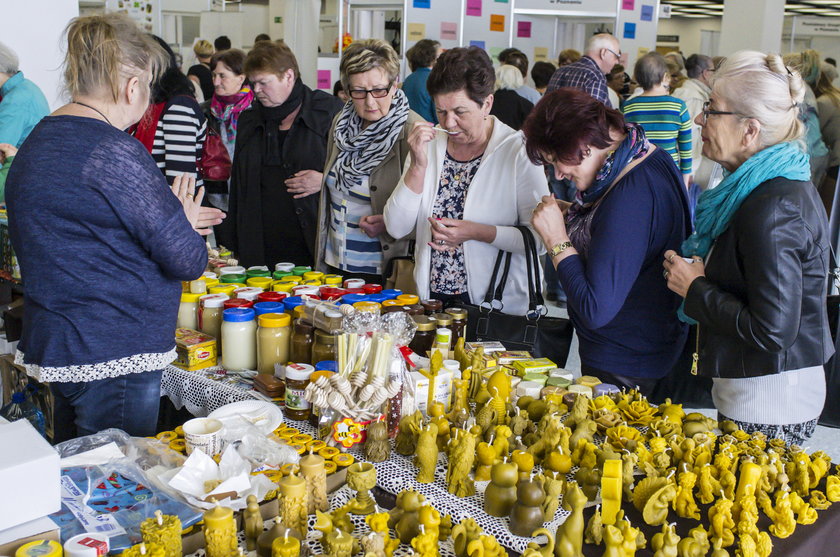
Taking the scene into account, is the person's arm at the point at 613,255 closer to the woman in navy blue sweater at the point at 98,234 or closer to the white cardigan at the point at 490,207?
the white cardigan at the point at 490,207

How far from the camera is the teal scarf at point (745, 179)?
1.70 m

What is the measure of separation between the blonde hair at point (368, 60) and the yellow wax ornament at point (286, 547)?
1.84 metres

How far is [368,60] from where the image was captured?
2592mm

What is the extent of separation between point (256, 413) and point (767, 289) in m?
1.17

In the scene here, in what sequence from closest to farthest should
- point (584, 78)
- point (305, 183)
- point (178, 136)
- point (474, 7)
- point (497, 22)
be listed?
point (305, 183) < point (178, 136) < point (584, 78) < point (474, 7) < point (497, 22)

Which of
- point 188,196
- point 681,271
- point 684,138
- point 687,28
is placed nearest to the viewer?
point 681,271

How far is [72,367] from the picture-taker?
66.6 inches

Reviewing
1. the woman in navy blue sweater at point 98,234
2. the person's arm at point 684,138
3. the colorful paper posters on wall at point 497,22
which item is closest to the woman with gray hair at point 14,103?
the woman in navy blue sweater at point 98,234

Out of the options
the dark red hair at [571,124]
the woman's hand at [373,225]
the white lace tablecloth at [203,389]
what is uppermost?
the dark red hair at [571,124]

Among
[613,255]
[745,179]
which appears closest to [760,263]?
[745,179]

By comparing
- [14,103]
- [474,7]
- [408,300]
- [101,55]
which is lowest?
[408,300]

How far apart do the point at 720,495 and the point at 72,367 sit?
1.39m

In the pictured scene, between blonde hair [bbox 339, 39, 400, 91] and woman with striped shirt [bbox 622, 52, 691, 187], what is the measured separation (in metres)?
2.43

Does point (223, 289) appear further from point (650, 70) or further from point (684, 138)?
point (684, 138)
